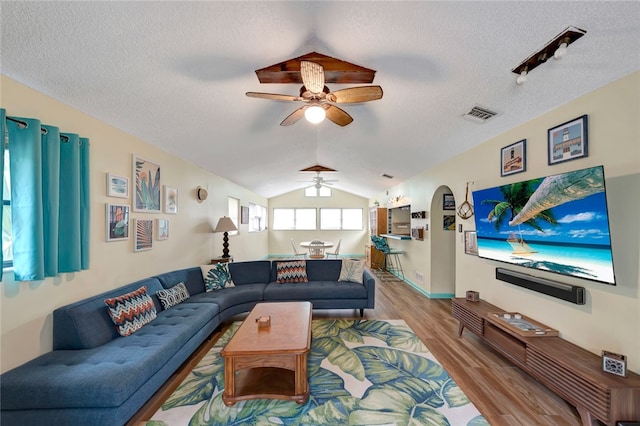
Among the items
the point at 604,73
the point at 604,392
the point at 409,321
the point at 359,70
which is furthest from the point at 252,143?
the point at 604,392

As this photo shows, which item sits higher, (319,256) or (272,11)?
(272,11)

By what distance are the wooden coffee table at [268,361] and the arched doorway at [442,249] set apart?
10.6 ft

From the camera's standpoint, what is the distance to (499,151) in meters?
3.02

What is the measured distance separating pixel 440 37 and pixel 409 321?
335cm

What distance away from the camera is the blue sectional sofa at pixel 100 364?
5.09ft

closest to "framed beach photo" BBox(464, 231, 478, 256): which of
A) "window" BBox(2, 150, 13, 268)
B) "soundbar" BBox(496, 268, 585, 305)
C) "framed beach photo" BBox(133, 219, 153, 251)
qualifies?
"soundbar" BBox(496, 268, 585, 305)

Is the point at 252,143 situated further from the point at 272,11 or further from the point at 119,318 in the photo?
the point at 119,318

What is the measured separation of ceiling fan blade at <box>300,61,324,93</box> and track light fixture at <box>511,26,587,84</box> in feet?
4.76

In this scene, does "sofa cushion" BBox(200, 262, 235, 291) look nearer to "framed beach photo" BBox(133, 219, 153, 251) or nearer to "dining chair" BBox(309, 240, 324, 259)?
"framed beach photo" BBox(133, 219, 153, 251)

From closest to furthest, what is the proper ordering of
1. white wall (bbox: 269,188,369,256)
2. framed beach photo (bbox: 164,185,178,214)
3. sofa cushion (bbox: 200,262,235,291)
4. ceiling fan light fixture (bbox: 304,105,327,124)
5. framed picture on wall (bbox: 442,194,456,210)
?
1. ceiling fan light fixture (bbox: 304,105,327,124)
2. framed beach photo (bbox: 164,185,178,214)
3. sofa cushion (bbox: 200,262,235,291)
4. framed picture on wall (bbox: 442,194,456,210)
5. white wall (bbox: 269,188,369,256)

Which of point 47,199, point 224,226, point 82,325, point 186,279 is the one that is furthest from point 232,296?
point 47,199

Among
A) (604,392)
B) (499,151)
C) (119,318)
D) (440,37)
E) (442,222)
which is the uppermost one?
(440,37)

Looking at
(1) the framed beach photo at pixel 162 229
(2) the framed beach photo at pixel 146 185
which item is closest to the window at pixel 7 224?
(2) the framed beach photo at pixel 146 185

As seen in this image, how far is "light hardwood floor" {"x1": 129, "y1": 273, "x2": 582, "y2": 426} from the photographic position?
188 cm
